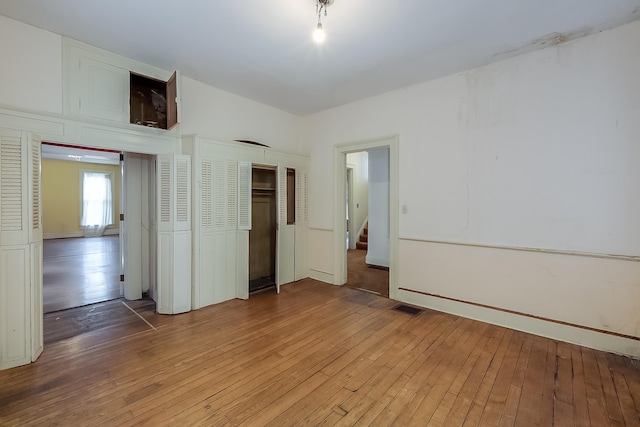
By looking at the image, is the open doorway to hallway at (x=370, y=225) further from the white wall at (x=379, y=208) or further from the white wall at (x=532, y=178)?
the white wall at (x=532, y=178)

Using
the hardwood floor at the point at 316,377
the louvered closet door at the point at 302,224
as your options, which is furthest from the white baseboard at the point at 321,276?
the hardwood floor at the point at 316,377

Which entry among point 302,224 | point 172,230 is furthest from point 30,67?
point 302,224

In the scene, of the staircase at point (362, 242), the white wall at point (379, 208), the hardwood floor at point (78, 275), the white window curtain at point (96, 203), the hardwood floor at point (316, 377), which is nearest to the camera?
the hardwood floor at point (316, 377)

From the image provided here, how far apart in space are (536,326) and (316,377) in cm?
250

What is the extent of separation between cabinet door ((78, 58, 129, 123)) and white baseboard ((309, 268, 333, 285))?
3.61m

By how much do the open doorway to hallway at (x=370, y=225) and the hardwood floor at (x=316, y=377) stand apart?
5.39 ft

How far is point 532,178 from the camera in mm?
3062

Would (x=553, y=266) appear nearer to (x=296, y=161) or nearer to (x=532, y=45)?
(x=532, y=45)

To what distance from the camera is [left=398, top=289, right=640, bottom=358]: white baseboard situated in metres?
2.62

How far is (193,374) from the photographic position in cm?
228

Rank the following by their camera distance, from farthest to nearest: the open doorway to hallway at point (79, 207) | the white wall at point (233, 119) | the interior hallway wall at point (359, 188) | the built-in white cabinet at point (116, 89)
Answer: the interior hallway wall at point (359, 188), the open doorway to hallway at point (79, 207), the white wall at point (233, 119), the built-in white cabinet at point (116, 89)

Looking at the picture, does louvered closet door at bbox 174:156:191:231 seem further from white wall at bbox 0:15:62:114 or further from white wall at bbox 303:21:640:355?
white wall at bbox 303:21:640:355

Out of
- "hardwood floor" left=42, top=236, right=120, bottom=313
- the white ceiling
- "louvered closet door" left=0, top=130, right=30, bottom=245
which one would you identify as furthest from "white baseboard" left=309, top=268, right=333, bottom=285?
"louvered closet door" left=0, top=130, right=30, bottom=245

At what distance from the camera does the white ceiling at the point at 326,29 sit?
7.75 feet
